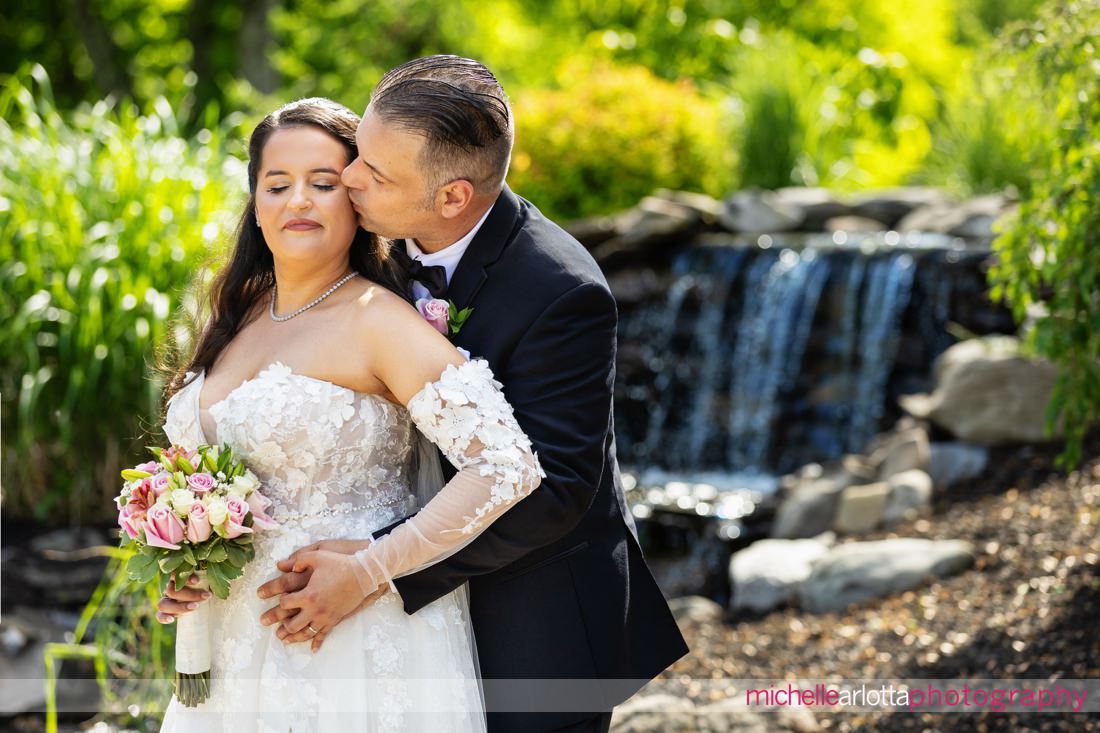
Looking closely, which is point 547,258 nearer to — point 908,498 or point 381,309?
point 381,309

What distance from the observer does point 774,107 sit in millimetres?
11078

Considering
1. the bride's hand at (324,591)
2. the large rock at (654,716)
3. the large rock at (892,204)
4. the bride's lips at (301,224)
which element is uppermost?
the large rock at (892,204)

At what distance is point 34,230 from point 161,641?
7.24 ft

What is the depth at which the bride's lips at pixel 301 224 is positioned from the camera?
2.39 metres

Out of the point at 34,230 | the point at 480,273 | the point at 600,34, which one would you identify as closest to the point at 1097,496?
the point at 480,273

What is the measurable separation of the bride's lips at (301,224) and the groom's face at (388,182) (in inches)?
3.5

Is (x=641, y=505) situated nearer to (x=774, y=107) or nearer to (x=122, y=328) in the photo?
(x=122, y=328)

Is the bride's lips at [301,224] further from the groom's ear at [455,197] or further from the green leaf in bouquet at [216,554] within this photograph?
the green leaf in bouquet at [216,554]

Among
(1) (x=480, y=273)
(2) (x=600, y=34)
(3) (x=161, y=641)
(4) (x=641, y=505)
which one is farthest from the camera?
(2) (x=600, y=34)

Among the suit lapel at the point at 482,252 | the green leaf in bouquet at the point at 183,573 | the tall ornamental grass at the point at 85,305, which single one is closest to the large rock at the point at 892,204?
the tall ornamental grass at the point at 85,305

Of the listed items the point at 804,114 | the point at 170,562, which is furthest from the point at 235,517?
the point at 804,114

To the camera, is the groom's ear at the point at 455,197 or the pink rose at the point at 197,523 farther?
the groom's ear at the point at 455,197

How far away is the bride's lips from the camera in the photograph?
2386 millimetres

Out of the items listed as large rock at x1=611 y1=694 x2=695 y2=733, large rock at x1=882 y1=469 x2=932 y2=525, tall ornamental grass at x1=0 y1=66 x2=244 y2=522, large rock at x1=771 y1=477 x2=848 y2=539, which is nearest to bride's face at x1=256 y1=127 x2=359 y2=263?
large rock at x1=611 y1=694 x2=695 y2=733
